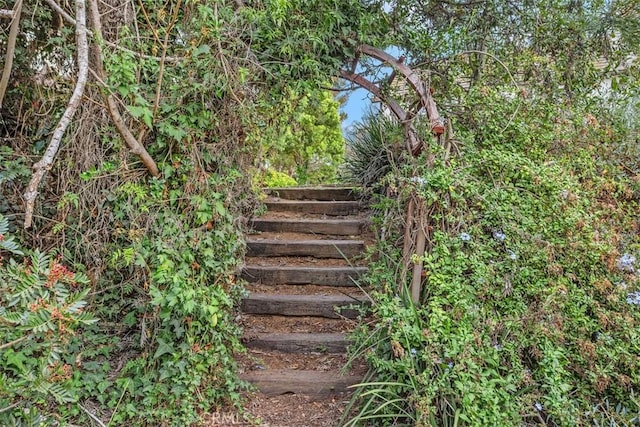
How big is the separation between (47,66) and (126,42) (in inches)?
28.0

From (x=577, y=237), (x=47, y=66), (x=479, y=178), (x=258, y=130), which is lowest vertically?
(x=577, y=237)

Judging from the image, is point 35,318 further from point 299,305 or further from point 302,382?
point 299,305

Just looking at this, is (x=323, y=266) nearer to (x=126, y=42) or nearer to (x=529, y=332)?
(x=529, y=332)

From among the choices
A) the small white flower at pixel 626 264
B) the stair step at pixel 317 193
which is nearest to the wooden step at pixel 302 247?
the stair step at pixel 317 193

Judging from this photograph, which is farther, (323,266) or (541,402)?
(323,266)

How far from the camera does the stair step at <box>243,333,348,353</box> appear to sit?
2.98 meters

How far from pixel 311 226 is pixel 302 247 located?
38cm

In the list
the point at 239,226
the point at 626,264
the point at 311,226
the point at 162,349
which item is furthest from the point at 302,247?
the point at 626,264

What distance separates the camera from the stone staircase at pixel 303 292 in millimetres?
2746

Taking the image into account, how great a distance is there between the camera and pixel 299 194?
481 centimetres

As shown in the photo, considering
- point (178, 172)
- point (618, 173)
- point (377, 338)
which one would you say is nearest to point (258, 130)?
point (178, 172)

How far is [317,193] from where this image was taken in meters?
4.76

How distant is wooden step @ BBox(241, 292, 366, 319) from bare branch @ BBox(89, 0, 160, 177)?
4.57 ft

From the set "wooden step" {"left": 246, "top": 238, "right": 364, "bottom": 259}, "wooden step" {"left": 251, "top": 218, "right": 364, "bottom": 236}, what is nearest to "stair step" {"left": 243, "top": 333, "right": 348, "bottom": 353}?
"wooden step" {"left": 246, "top": 238, "right": 364, "bottom": 259}
